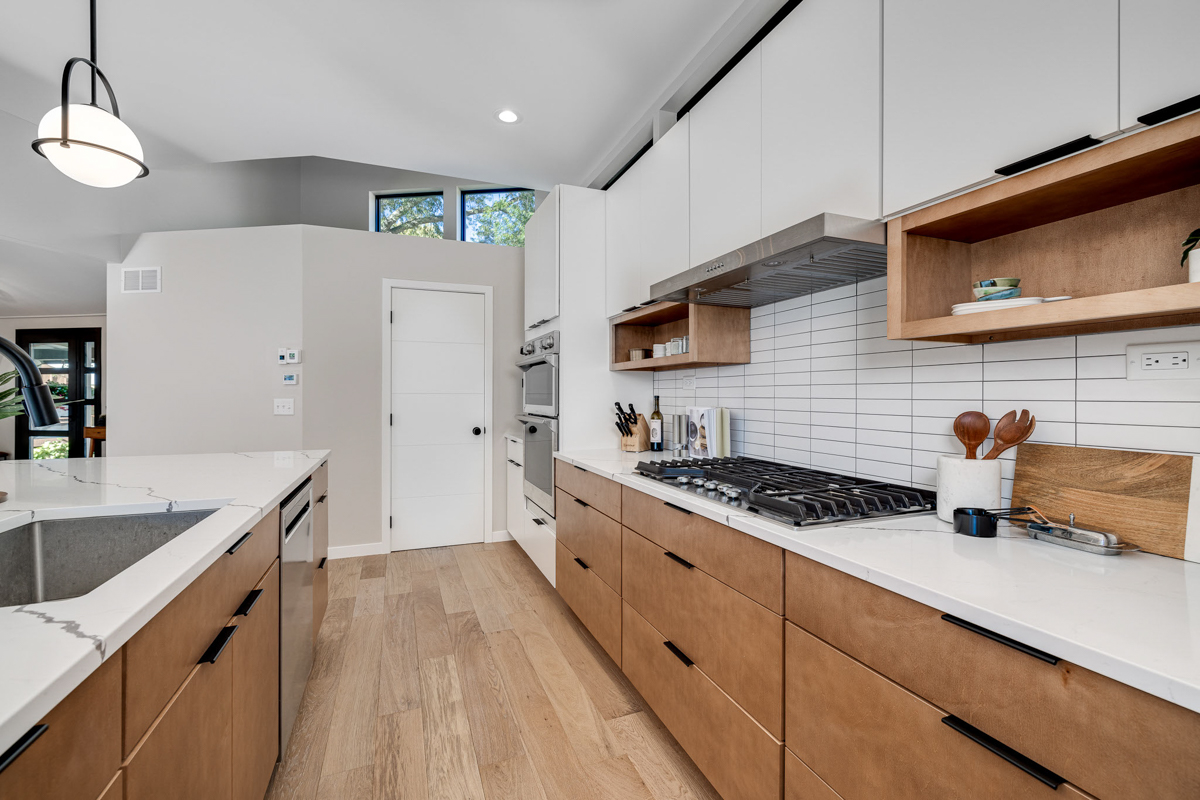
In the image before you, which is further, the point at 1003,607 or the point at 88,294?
the point at 88,294

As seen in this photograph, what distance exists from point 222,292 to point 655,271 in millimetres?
3154

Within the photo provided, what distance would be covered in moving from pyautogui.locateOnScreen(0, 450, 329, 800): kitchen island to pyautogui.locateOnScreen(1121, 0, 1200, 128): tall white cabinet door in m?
1.71

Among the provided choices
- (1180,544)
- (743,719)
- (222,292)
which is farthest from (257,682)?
(222,292)

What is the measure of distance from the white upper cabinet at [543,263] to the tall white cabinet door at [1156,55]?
2.40 m

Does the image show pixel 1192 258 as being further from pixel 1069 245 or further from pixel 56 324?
pixel 56 324

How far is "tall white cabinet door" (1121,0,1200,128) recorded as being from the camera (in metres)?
0.82

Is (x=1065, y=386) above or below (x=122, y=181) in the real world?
below

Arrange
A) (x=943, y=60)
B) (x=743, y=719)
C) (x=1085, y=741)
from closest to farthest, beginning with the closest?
(x=1085, y=741) < (x=943, y=60) < (x=743, y=719)

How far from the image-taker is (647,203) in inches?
101

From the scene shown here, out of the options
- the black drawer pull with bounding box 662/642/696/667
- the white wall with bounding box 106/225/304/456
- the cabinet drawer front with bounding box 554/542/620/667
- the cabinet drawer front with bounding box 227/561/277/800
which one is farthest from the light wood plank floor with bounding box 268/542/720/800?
the white wall with bounding box 106/225/304/456

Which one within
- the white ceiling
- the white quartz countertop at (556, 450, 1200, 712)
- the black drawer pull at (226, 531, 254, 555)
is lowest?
the black drawer pull at (226, 531, 254, 555)

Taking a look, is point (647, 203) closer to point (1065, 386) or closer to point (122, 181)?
point (1065, 386)

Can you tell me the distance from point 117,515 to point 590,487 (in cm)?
158

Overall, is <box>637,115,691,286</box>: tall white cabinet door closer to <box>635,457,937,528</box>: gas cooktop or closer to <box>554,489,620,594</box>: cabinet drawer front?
<box>635,457,937,528</box>: gas cooktop
